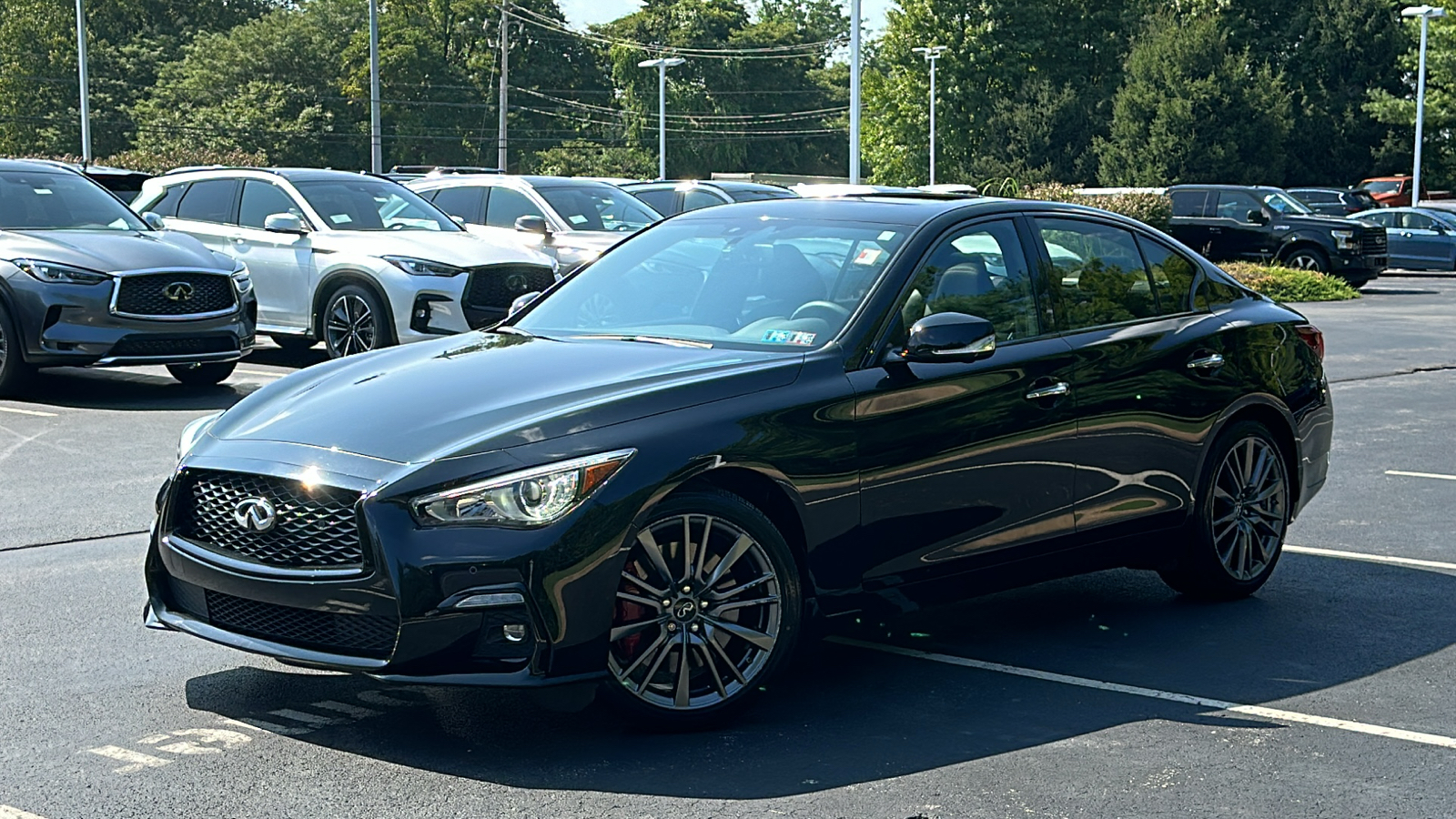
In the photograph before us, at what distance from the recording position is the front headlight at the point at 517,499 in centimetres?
477

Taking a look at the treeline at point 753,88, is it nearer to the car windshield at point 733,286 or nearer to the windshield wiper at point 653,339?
the car windshield at point 733,286

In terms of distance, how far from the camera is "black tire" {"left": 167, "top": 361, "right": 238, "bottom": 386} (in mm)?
13914

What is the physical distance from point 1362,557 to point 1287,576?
55 centimetres

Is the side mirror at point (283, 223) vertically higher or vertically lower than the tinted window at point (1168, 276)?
higher

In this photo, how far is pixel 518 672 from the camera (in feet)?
15.7

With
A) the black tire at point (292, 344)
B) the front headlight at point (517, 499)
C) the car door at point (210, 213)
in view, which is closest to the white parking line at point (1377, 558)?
the front headlight at point (517, 499)

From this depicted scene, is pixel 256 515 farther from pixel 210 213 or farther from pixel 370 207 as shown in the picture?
pixel 210 213

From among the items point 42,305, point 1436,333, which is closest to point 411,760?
point 42,305

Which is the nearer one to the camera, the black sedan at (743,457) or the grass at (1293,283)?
the black sedan at (743,457)

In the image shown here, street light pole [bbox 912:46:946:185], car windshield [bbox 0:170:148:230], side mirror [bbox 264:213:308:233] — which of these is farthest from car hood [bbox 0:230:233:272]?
street light pole [bbox 912:46:946:185]

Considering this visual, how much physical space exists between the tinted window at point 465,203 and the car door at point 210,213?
2428 mm

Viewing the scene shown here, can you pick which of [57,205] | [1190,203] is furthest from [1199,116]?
[57,205]

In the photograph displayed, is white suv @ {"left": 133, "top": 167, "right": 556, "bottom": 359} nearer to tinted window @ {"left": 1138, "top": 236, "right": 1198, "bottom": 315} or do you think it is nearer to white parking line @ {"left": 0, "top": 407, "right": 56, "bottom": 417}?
white parking line @ {"left": 0, "top": 407, "right": 56, "bottom": 417}

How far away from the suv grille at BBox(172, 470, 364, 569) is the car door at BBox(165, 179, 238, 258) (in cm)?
1109
